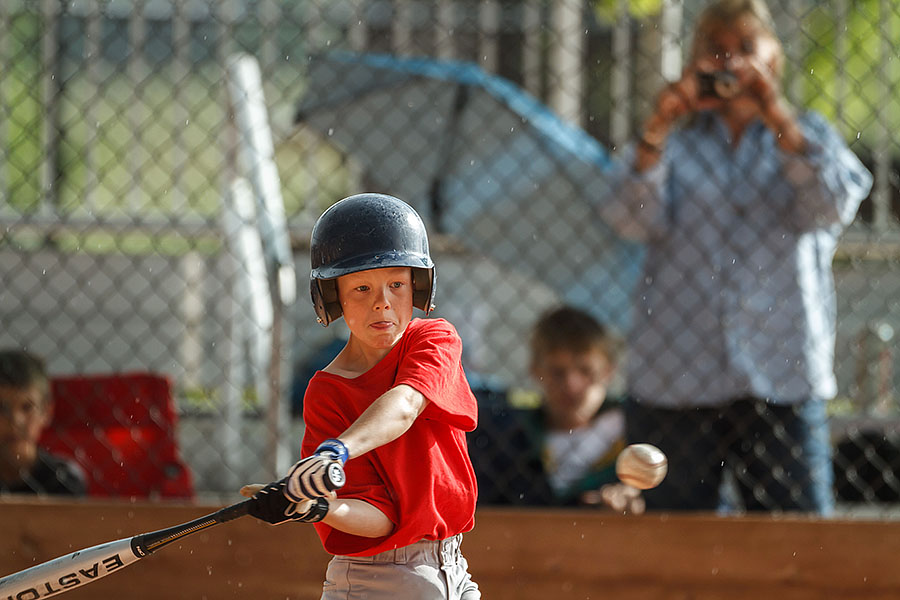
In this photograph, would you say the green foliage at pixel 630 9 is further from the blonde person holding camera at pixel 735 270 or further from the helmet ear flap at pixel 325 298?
the helmet ear flap at pixel 325 298

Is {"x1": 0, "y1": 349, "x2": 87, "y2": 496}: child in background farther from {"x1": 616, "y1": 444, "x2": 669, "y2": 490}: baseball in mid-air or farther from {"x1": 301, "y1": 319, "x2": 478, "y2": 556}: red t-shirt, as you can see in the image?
{"x1": 616, "y1": 444, "x2": 669, "y2": 490}: baseball in mid-air

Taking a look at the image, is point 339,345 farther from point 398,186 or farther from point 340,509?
point 340,509

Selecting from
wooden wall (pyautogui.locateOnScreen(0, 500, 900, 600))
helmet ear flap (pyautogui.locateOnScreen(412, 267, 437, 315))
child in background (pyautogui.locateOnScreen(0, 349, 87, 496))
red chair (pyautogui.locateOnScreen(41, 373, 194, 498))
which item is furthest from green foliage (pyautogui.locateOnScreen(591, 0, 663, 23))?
helmet ear flap (pyautogui.locateOnScreen(412, 267, 437, 315))

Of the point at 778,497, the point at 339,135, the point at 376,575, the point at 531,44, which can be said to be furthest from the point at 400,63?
the point at 376,575

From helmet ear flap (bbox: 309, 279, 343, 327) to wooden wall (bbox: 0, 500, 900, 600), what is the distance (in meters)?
1.51

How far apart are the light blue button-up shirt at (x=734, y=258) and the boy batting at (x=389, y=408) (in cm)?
149

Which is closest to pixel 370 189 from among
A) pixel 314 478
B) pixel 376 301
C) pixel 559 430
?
pixel 559 430

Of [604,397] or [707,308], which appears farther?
[604,397]

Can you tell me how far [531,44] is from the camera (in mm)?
5145

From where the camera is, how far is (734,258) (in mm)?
3500

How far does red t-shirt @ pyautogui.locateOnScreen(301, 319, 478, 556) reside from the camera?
2.06 metres

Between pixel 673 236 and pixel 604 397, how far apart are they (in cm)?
77

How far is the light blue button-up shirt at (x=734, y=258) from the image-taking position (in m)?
3.41

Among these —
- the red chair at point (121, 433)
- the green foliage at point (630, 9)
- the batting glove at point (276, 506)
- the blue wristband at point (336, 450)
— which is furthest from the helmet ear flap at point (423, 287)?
the green foliage at point (630, 9)
